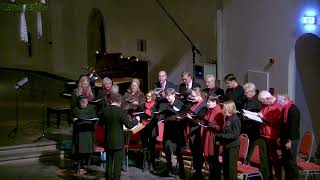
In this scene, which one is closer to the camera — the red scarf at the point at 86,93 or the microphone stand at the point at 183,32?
the red scarf at the point at 86,93

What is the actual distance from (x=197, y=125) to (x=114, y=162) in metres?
1.65

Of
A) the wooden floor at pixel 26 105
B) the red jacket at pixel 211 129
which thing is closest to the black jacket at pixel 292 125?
the red jacket at pixel 211 129

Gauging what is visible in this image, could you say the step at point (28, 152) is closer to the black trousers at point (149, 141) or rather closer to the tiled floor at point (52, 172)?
the tiled floor at point (52, 172)

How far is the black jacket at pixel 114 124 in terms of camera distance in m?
8.80

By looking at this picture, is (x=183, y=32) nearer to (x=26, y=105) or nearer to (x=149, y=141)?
(x=149, y=141)

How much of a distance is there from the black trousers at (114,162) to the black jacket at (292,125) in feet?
9.15

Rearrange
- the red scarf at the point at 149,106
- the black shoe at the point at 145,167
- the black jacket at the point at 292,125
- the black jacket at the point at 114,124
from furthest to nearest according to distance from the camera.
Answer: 1. the black shoe at the point at 145,167
2. the red scarf at the point at 149,106
3. the black jacket at the point at 114,124
4. the black jacket at the point at 292,125

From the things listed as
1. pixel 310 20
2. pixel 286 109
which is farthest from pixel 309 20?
pixel 286 109

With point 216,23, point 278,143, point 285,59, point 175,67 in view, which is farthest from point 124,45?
point 278,143

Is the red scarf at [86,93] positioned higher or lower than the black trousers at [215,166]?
higher

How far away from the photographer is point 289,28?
10797 millimetres

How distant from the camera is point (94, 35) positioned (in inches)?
821

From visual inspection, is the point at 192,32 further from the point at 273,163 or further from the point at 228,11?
the point at 273,163

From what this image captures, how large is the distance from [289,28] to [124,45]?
27.2 feet
